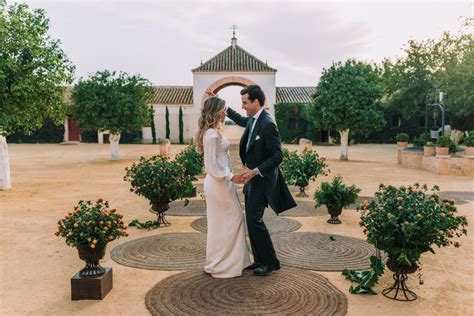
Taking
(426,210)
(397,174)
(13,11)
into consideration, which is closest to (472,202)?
(397,174)

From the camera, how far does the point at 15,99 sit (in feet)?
30.7

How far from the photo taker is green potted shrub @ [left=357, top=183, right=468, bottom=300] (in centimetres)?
371

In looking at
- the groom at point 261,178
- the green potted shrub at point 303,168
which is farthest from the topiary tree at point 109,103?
the groom at point 261,178

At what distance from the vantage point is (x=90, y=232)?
3887mm

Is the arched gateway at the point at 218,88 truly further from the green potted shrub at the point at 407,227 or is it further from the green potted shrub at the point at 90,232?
the green potted shrub at the point at 407,227

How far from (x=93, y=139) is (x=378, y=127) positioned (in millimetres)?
25629

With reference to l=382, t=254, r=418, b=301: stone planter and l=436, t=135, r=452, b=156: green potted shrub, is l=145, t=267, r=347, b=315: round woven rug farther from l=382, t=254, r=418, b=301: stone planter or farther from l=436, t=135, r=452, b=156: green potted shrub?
l=436, t=135, r=452, b=156: green potted shrub

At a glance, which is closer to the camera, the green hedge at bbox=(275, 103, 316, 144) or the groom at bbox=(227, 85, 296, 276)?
the groom at bbox=(227, 85, 296, 276)

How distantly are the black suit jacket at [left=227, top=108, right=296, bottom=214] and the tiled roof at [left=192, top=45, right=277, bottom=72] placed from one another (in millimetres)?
29944

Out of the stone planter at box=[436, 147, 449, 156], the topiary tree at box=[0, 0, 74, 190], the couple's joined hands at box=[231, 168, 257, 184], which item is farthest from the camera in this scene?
the stone planter at box=[436, 147, 449, 156]

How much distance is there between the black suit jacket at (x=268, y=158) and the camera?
4.37 metres

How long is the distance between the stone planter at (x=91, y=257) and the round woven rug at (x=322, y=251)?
2240mm

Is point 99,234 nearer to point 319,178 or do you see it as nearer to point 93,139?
point 319,178

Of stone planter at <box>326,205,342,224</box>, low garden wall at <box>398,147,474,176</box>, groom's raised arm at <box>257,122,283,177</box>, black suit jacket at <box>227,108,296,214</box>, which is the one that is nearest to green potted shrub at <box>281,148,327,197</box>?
→ stone planter at <box>326,205,342,224</box>
